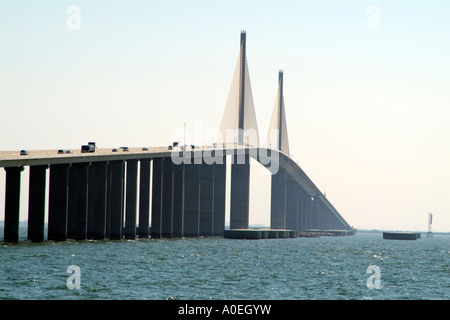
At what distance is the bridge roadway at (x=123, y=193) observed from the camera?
83.5m

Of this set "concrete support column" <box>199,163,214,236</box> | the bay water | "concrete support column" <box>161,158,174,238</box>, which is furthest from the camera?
"concrete support column" <box>199,163,214,236</box>

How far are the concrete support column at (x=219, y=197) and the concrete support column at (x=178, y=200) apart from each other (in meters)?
15.1

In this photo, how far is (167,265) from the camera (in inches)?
2427

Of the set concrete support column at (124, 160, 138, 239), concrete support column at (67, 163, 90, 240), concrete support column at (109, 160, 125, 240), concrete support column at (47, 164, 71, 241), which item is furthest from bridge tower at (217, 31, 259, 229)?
concrete support column at (47, 164, 71, 241)

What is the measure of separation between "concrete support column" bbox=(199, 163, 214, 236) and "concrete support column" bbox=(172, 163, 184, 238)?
10449 mm

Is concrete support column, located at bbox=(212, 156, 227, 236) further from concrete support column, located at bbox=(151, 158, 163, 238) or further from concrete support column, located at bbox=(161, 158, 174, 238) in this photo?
concrete support column, located at bbox=(151, 158, 163, 238)

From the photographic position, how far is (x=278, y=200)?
18100 centimetres

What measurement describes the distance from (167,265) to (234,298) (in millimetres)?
20996

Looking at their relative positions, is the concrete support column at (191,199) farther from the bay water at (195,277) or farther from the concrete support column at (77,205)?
the bay water at (195,277)

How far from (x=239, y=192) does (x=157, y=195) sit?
34.2 meters

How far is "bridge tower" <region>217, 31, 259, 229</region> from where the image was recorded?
142000 millimetres
